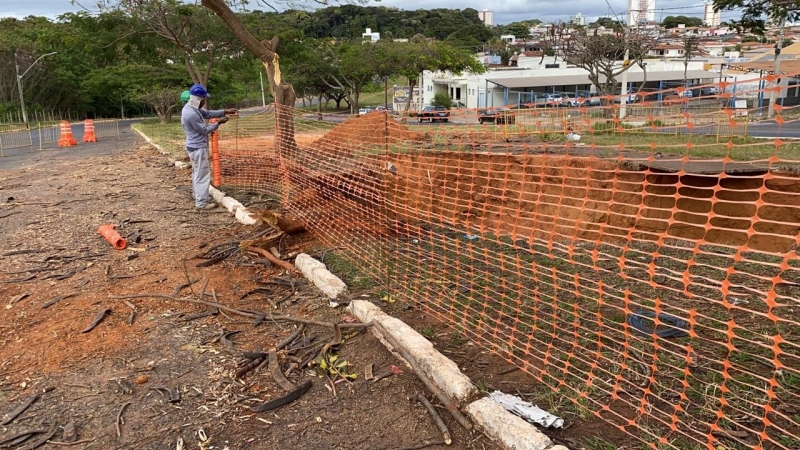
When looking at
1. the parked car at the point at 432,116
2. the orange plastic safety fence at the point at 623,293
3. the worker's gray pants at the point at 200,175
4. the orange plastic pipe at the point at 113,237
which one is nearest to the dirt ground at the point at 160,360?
the orange plastic pipe at the point at 113,237

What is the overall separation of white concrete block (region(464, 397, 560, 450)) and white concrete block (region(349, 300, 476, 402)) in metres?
0.13

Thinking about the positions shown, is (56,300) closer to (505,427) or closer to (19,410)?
(19,410)

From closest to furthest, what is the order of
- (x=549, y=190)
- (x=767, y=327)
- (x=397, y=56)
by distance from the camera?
(x=767, y=327) → (x=549, y=190) → (x=397, y=56)

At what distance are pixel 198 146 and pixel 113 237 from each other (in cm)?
229

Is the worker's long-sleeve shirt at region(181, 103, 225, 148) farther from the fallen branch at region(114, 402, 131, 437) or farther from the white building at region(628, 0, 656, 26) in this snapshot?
the white building at region(628, 0, 656, 26)

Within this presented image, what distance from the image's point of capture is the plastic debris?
296 cm

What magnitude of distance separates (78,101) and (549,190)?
55.5m

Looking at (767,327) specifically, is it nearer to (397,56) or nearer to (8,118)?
(397,56)

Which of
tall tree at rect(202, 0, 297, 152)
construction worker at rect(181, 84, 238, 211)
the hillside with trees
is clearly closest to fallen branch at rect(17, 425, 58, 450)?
construction worker at rect(181, 84, 238, 211)

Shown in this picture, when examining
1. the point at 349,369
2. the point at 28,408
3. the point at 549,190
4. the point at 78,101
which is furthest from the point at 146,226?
the point at 78,101

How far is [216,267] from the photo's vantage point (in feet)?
18.9

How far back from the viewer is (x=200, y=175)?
8430 millimetres

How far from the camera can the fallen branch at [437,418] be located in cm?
294

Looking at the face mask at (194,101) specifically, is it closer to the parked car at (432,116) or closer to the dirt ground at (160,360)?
the dirt ground at (160,360)
